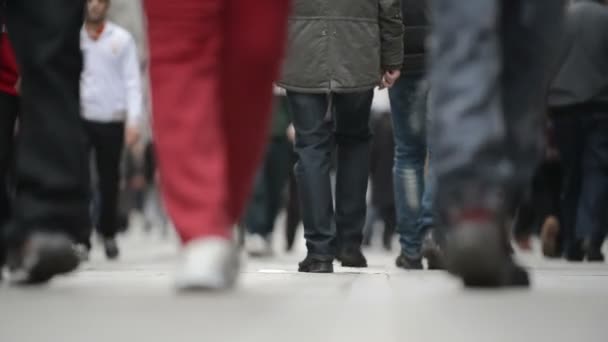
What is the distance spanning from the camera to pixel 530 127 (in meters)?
4.25

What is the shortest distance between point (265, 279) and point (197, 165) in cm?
114

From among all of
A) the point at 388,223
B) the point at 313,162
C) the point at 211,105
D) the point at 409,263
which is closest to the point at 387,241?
the point at 388,223

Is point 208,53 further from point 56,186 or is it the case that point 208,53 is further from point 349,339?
point 349,339

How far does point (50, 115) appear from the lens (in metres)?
4.27

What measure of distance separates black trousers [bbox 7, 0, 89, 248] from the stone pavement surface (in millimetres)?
260

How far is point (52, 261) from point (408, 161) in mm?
4395

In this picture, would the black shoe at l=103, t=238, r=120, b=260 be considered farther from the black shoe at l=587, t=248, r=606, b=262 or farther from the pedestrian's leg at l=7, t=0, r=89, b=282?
the pedestrian's leg at l=7, t=0, r=89, b=282

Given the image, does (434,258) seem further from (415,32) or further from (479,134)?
(479,134)

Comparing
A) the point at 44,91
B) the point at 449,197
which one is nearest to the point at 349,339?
the point at 449,197

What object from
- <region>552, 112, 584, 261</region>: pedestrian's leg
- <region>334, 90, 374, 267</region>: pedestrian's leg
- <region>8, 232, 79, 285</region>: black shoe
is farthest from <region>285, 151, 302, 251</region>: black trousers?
<region>8, 232, 79, 285</region>: black shoe

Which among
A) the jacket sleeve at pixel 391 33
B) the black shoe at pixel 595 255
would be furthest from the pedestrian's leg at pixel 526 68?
the black shoe at pixel 595 255

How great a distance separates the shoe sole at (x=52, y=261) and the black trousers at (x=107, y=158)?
652 centimetres

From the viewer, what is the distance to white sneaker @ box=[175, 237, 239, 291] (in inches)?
141

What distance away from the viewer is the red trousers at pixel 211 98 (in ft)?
12.8
